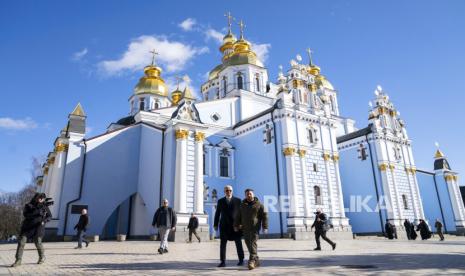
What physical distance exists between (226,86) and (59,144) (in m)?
17.9

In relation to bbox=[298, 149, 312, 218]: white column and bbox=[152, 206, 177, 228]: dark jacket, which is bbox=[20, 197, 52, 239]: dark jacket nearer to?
bbox=[152, 206, 177, 228]: dark jacket

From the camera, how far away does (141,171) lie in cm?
2436

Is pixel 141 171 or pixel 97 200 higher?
pixel 141 171

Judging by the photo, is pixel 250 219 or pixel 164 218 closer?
pixel 250 219

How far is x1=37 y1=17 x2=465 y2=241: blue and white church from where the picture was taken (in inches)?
854

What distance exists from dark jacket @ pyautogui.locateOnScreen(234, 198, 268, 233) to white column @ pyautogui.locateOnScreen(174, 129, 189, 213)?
12.8 metres

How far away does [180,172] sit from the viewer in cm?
2027

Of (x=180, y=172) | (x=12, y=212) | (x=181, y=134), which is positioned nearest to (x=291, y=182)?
(x=180, y=172)

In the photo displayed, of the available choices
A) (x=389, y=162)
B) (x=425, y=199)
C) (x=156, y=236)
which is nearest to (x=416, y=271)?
(x=156, y=236)

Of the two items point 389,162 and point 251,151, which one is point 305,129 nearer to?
point 251,151

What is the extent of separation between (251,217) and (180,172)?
1349 centimetres

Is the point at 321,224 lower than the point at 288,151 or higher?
lower

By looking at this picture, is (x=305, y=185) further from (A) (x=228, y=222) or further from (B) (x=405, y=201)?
(A) (x=228, y=222)

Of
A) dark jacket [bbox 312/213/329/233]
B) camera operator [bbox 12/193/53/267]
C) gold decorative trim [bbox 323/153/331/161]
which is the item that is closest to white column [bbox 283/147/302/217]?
gold decorative trim [bbox 323/153/331/161]
